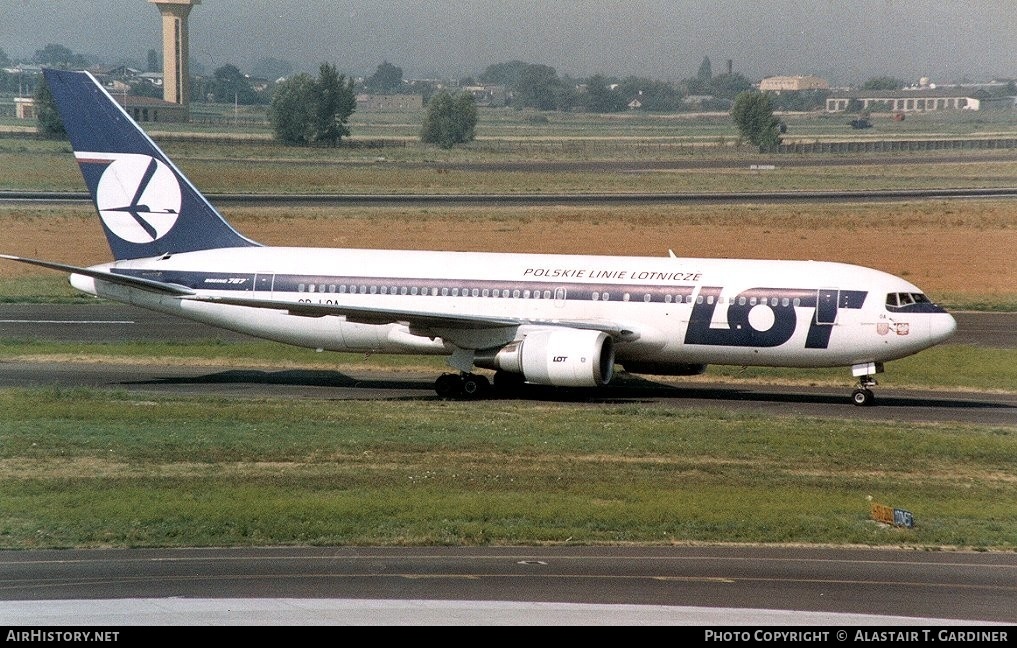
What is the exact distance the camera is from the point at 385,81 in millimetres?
136000

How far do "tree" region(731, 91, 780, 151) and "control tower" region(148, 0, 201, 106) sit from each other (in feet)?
174

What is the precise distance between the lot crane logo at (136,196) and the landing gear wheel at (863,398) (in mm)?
21535

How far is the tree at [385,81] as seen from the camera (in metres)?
133

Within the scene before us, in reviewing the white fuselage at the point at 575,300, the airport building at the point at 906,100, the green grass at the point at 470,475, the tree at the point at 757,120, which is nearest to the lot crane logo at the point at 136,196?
the white fuselage at the point at 575,300

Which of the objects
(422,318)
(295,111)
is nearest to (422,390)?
(422,318)

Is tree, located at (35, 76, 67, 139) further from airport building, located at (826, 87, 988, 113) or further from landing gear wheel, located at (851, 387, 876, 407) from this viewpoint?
landing gear wheel, located at (851, 387, 876, 407)

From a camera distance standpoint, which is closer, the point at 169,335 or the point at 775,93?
the point at 169,335

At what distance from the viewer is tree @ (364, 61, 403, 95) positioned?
133075mm

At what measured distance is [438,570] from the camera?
19.4 metres

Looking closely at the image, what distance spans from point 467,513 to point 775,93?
128157 mm

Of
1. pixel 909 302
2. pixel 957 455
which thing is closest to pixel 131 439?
pixel 957 455

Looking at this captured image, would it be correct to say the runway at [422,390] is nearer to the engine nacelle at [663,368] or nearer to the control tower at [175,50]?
the engine nacelle at [663,368]

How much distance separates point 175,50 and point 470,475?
245 ft
